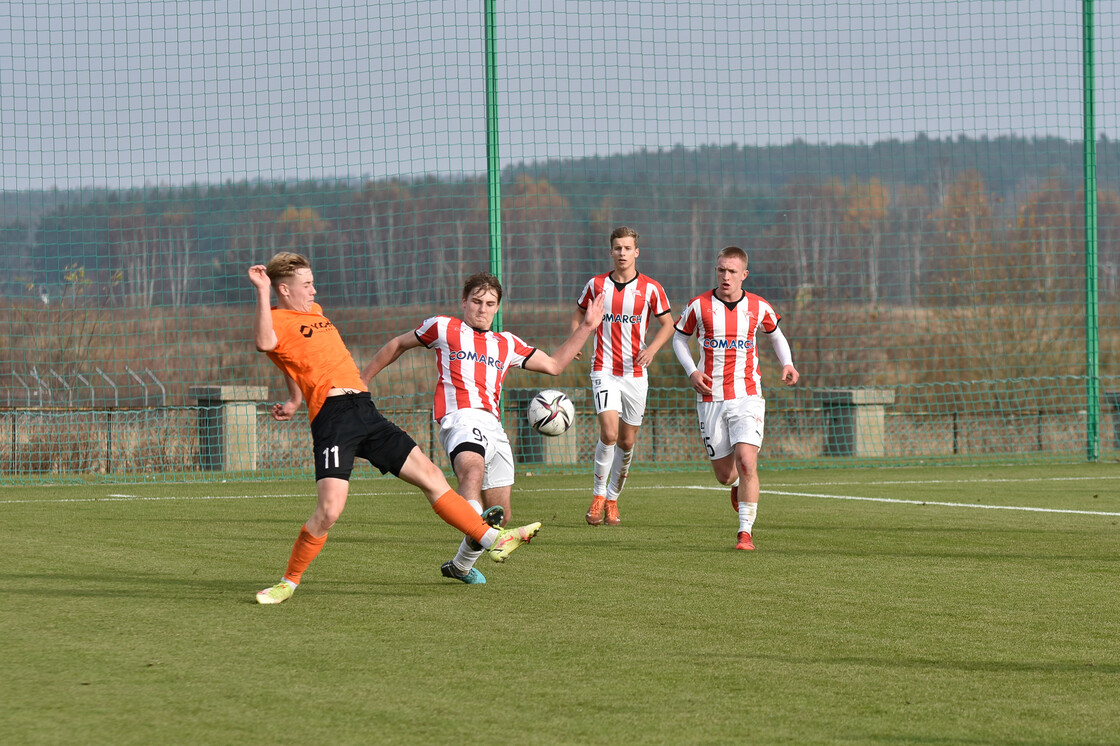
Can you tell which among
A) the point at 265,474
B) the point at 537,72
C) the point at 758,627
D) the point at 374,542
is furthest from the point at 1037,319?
the point at 758,627

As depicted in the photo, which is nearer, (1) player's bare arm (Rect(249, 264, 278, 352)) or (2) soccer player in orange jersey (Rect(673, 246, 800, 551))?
(1) player's bare arm (Rect(249, 264, 278, 352))

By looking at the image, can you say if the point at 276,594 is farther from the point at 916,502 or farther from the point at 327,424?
the point at 916,502

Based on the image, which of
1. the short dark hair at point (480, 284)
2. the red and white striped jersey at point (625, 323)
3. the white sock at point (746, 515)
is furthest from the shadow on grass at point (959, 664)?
the red and white striped jersey at point (625, 323)

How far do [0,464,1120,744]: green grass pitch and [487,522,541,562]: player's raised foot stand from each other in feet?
0.62

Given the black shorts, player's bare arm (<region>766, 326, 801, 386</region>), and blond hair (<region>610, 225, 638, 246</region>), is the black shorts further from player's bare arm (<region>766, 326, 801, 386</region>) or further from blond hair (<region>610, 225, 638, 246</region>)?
blond hair (<region>610, 225, 638, 246</region>)

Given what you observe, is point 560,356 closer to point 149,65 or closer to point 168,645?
point 168,645

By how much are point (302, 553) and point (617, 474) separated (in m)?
4.16

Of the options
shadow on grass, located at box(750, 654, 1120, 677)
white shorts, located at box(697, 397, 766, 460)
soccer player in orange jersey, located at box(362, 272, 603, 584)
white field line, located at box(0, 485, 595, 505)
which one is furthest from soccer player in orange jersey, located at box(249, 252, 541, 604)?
white field line, located at box(0, 485, 595, 505)

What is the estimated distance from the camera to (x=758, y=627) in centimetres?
512

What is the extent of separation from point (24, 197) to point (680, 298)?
Answer: 16830mm

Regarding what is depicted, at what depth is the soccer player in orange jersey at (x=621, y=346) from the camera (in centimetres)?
998

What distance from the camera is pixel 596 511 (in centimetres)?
945

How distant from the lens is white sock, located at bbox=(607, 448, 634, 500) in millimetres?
9672

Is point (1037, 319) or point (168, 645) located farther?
point (1037, 319)
